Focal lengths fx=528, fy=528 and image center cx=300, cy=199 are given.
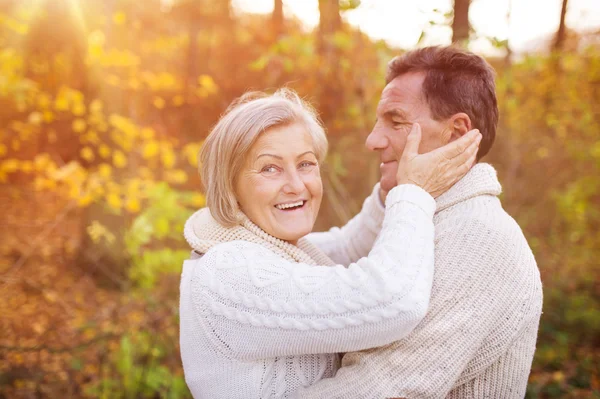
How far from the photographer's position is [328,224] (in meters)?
5.43

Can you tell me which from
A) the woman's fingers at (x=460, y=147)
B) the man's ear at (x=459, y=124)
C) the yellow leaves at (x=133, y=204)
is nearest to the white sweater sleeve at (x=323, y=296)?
the woman's fingers at (x=460, y=147)

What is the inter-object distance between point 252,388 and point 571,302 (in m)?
5.15

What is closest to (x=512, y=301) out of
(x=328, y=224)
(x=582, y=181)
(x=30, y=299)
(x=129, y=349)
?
(x=129, y=349)

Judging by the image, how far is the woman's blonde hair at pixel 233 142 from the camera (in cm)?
206

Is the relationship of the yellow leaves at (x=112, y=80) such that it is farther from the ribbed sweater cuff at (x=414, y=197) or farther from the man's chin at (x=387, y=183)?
the ribbed sweater cuff at (x=414, y=197)

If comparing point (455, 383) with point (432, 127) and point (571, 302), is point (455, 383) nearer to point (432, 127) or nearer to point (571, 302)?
point (432, 127)

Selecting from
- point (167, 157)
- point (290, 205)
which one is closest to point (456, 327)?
point (290, 205)

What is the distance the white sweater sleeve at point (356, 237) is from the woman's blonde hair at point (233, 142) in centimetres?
71

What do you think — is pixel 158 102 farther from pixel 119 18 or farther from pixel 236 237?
pixel 236 237

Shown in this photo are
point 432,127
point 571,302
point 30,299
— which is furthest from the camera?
point 30,299

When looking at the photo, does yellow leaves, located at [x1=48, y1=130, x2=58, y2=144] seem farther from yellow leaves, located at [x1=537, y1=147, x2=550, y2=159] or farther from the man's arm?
yellow leaves, located at [x1=537, y1=147, x2=550, y2=159]

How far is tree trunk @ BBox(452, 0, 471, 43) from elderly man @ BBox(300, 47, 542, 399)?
3.71ft

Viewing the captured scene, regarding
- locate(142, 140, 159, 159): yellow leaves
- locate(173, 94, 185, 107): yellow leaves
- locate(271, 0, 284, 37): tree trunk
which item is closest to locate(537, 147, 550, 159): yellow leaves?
locate(271, 0, 284, 37): tree trunk

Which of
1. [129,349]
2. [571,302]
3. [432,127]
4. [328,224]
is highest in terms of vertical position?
[432,127]
